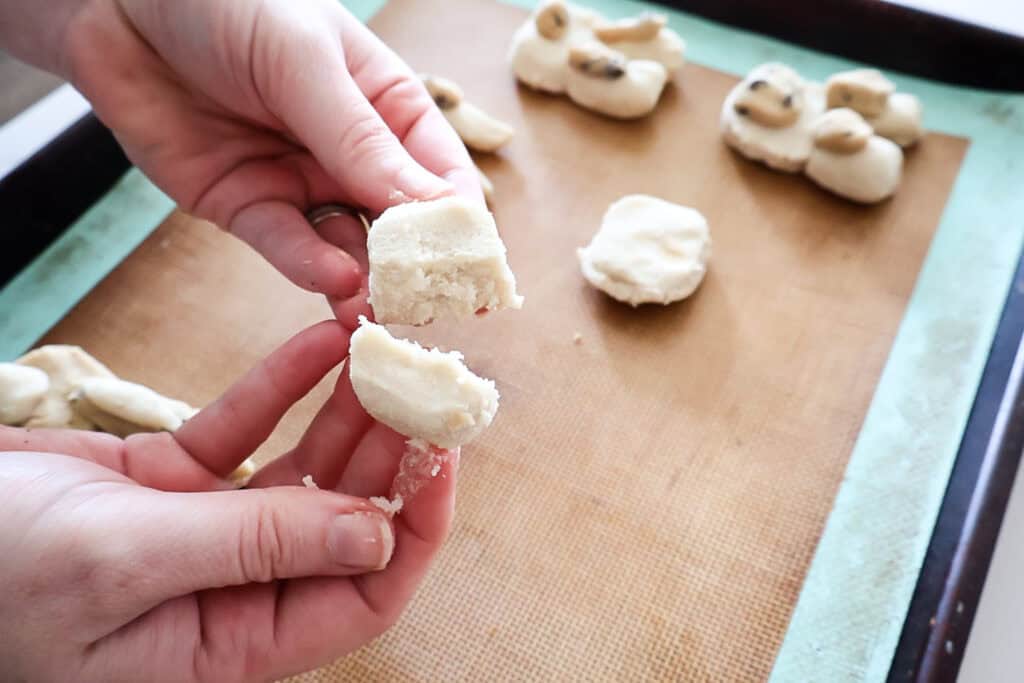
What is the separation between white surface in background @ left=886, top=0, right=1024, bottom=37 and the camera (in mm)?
1420

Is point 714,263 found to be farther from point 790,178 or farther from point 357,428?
point 357,428

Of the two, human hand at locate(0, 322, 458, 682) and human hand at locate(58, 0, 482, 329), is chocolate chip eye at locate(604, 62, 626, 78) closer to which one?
human hand at locate(58, 0, 482, 329)

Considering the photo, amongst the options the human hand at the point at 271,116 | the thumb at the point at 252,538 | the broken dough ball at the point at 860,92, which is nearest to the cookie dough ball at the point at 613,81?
the broken dough ball at the point at 860,92

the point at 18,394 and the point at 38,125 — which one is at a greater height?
the point at 38,125

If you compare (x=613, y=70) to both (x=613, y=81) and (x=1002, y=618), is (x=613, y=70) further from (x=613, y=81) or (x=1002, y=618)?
(x=1002, y=618)

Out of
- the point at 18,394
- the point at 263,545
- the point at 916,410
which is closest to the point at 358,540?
the point at 263,545

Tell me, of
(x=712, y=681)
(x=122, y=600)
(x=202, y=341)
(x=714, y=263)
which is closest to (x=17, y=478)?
(x=122, y=600)

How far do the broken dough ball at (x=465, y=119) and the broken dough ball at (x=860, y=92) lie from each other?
0.53m

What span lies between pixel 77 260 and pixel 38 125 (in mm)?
213

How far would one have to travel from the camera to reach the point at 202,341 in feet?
3.88

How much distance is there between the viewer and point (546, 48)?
146 centimetres

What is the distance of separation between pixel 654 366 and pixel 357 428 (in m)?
0.43

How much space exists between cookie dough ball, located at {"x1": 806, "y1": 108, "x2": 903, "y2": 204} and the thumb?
93 centimetres

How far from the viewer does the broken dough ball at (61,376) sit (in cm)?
106
